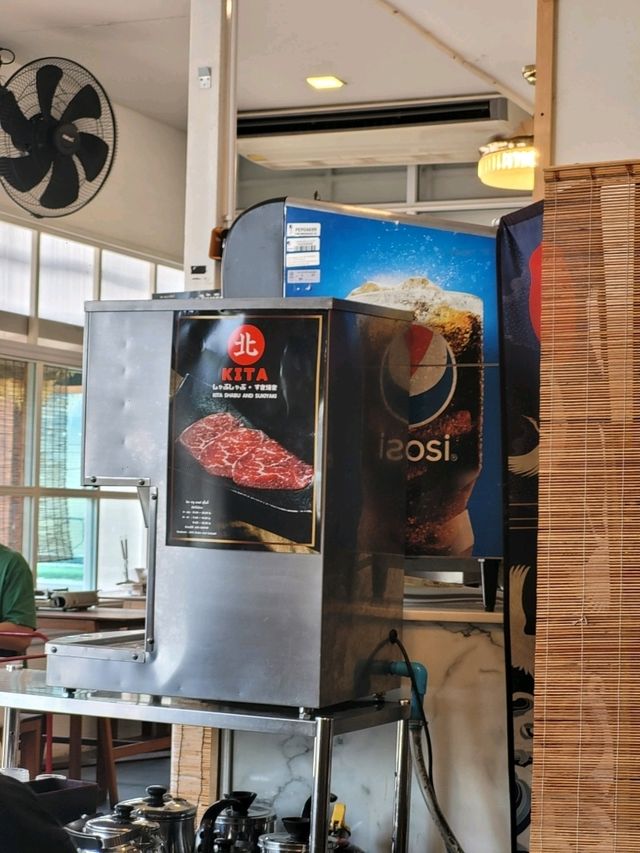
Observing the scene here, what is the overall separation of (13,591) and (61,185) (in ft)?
5.98

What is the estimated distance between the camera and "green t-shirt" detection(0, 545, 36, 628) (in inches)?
194

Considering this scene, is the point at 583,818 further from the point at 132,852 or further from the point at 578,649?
the point at 132,852

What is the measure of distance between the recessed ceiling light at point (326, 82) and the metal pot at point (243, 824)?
5.32m

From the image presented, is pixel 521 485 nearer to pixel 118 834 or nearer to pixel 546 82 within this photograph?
pixel 546 82

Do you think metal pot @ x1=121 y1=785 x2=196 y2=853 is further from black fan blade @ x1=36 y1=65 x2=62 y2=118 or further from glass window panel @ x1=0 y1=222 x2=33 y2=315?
glass window panel @ x1=0 y1=222 x2=33 y2=315

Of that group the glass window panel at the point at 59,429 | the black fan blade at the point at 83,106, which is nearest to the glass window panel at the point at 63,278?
the glass window panel at the point at 59,429

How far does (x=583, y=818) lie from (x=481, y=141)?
6.04m

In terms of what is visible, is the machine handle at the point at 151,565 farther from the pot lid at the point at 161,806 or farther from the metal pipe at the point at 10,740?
the metal pipe at the point at 10,740

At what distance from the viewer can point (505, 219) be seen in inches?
103

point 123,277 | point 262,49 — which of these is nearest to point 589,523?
point 262,49

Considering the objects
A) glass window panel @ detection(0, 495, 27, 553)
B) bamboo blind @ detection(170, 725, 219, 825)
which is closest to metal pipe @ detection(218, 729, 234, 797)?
bamboo blind @ detection(170, 725, 219, 825)

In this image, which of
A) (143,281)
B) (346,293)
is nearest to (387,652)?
(346,293)

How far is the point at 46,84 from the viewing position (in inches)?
212

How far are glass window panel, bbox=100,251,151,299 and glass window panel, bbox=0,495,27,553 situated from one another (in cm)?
147
